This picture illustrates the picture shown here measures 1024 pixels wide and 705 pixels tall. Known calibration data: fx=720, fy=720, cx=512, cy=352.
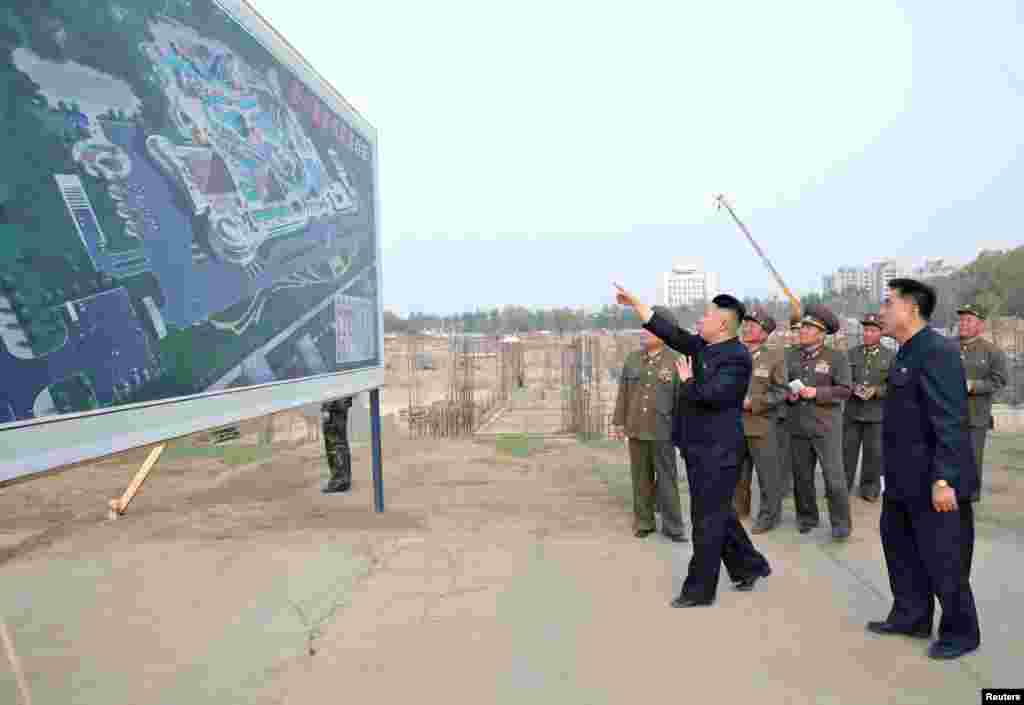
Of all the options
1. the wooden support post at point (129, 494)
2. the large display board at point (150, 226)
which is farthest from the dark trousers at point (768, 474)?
the wooden support post at point (129, 494)

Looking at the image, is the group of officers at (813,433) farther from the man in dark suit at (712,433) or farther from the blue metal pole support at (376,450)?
the blue metal pole support at (376,450)

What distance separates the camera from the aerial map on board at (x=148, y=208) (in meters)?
2.12

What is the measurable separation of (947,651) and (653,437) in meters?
2.13

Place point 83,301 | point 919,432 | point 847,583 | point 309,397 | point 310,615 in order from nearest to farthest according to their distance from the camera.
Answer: point 83,301
point 919,432
point 310,615
point 847,583
point 309,397

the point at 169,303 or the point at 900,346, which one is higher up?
the point at 169,303

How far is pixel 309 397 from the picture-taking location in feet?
13.6

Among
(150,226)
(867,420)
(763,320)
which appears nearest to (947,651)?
(763,320)

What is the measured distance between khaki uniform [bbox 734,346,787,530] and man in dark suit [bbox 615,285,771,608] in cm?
121

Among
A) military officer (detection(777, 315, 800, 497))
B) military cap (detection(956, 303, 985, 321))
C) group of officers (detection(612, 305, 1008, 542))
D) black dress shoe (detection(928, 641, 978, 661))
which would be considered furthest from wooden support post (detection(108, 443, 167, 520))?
military cap (detection(956, 303, 985, 321))

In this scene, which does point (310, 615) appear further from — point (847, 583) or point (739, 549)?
point (847, 583)

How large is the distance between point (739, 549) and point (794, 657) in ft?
2.73

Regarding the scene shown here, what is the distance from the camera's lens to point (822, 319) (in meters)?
4.94

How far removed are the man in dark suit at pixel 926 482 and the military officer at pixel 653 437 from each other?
5.36 feet

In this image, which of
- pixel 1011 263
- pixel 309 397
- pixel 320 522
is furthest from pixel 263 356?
pixel 1011 263
